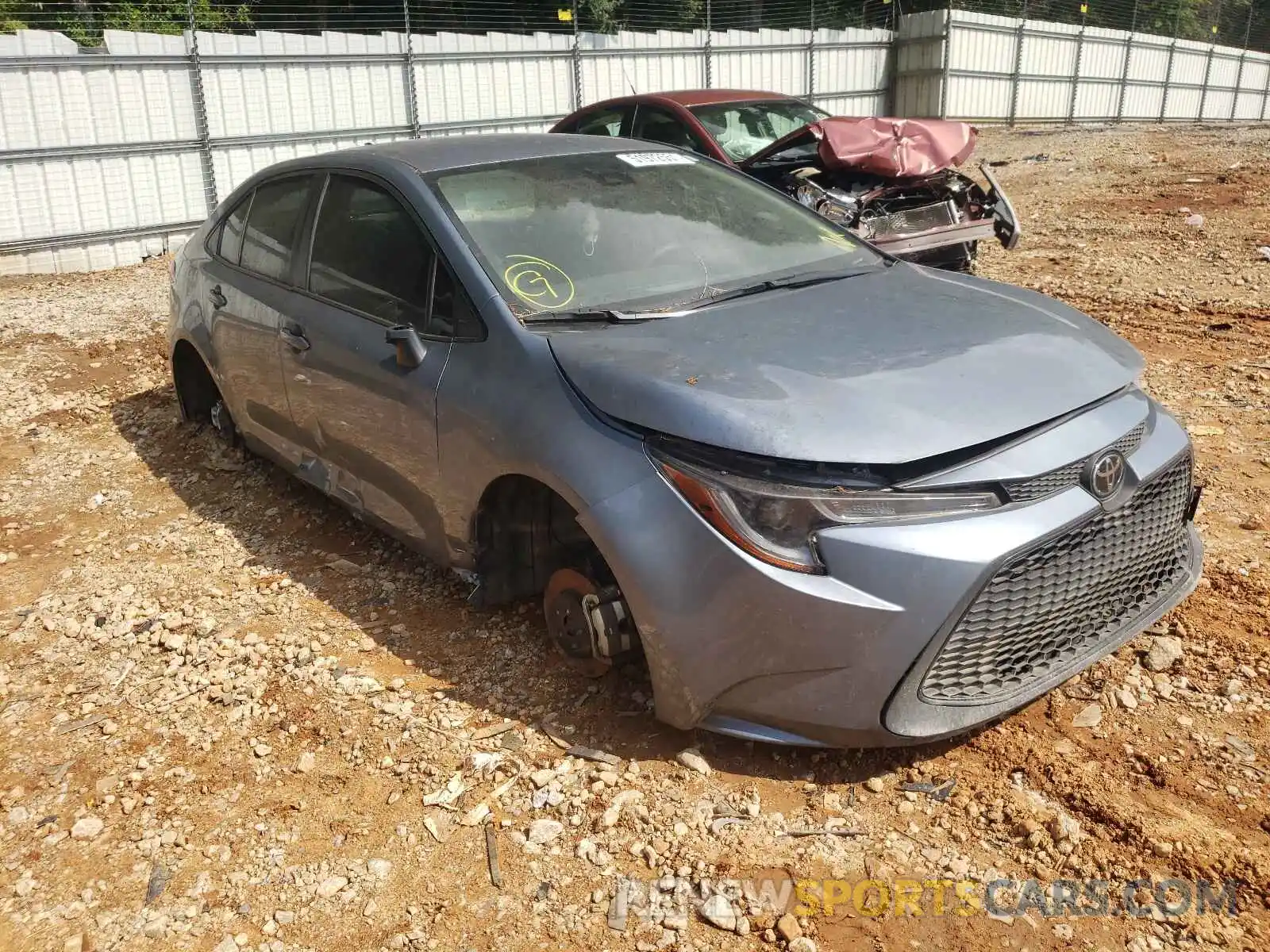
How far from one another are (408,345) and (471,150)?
0.98 metres

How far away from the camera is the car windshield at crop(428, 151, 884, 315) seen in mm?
3480

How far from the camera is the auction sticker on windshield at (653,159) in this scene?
4.15 meters

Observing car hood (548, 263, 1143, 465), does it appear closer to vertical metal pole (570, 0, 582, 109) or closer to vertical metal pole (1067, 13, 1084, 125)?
vertical metal pole (570, 0, 582, 109)

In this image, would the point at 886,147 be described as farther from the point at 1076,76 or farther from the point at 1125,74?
the point at 1125,74

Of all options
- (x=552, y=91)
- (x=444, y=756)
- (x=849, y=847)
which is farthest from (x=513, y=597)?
(x=552, y=91)

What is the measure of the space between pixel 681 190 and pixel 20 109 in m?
10.3

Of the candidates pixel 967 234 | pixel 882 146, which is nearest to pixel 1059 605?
pixel 967 234

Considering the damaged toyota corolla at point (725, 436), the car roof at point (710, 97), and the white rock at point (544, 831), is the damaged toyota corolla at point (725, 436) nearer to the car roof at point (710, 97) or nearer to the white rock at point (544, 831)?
the white rock at point (544, 831)

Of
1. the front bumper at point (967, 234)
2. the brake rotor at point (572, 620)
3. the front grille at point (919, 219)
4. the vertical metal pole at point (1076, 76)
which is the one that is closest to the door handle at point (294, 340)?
the brake rotor at point (572, 620)

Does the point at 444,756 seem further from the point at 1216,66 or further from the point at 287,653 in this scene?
the point at 1216,66

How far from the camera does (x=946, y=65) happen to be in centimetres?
2114

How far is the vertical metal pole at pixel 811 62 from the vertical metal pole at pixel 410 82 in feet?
27.6

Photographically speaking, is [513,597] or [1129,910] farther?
[513,597]

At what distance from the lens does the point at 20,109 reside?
11.4 metres
